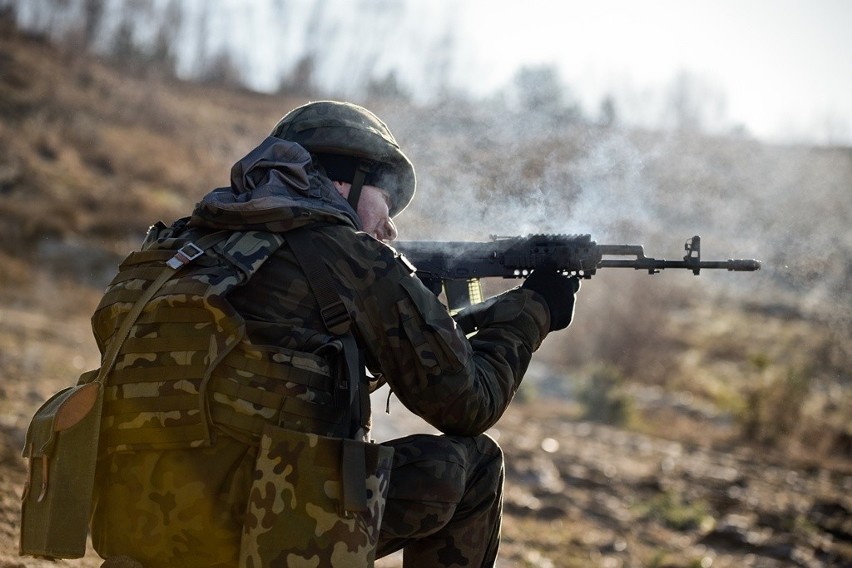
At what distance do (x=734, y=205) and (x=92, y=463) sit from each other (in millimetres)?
24060

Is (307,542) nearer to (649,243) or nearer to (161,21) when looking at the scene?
(649,243)

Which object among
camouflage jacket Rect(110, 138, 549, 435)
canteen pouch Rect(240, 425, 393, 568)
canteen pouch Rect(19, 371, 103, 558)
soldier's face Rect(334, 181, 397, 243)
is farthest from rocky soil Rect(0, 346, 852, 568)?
soldier's face Rect(334, 181, 397, 243)

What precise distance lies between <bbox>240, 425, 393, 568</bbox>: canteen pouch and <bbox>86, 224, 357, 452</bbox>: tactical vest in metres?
0.10

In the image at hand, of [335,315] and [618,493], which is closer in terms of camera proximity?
[335,315]

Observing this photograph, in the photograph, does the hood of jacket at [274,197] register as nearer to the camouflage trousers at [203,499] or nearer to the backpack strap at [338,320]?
the backpack strap at [338,320]

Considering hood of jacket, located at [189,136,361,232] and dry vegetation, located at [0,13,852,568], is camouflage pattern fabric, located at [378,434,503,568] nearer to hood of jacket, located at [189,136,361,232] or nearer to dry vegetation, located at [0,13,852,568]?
hood of jacket, located at [189,136,361,232]

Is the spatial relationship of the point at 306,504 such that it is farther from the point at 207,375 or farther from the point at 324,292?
the point at 324,292

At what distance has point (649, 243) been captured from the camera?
67.2 feet

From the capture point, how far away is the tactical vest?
8.20ft

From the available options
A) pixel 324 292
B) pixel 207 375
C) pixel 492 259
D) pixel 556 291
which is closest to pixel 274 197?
pixel 324 292

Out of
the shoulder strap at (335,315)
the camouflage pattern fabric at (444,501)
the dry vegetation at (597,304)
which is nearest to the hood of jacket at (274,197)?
the shoulder strap at (335,315)

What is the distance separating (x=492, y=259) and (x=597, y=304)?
17.1m

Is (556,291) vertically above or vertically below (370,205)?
below

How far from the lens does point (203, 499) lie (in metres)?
2.50
